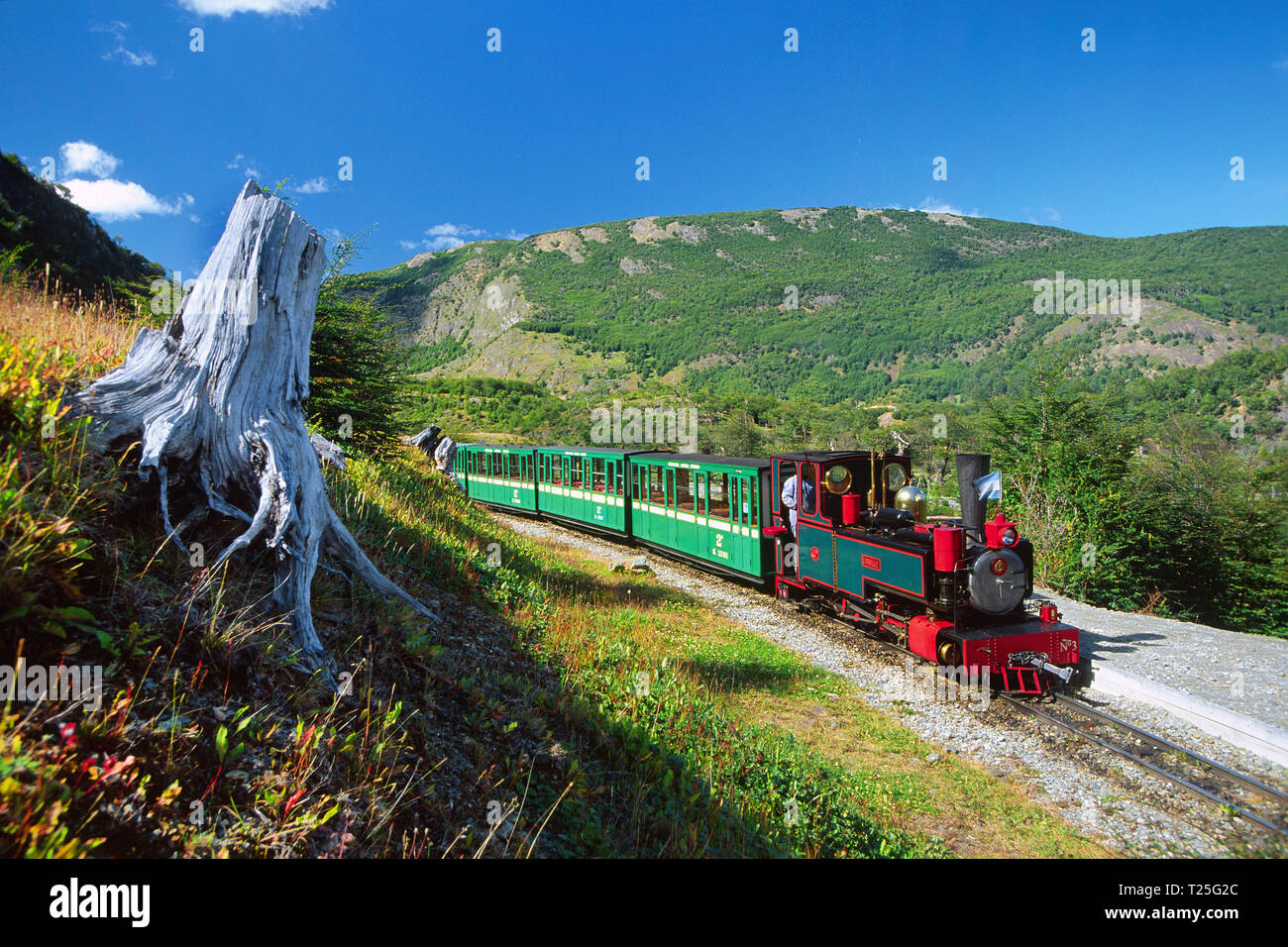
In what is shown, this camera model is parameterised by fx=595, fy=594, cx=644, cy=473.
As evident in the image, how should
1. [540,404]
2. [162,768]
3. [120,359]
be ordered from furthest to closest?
[540,404] < [120,359] < [162,768]

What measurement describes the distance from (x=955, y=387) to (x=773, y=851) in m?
158

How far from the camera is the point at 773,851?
4141 mm

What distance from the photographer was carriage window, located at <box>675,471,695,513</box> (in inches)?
612

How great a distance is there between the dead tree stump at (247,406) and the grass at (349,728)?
0.22 metres

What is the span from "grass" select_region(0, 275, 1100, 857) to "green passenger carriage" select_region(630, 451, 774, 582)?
5885 mm

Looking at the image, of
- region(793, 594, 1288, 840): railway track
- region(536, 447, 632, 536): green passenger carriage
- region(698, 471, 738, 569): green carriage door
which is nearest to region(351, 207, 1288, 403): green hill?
region(536, 447, 632, 536): green passenger carriage

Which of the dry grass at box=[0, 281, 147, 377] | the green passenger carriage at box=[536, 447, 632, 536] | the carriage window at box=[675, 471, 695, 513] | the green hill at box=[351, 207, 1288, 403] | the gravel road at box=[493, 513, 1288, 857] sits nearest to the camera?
the dry grass at box=[0, 281, 147, 377]

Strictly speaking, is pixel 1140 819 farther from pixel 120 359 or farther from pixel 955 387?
pixel 955 387

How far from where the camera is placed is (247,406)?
4.63 meters

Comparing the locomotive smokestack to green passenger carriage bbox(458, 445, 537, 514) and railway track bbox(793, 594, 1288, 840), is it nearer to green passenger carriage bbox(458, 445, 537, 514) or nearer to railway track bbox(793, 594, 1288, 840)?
railway track bbox(793, 594, 1288, 840)

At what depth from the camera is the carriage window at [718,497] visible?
14031mm

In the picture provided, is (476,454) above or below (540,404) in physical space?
below
